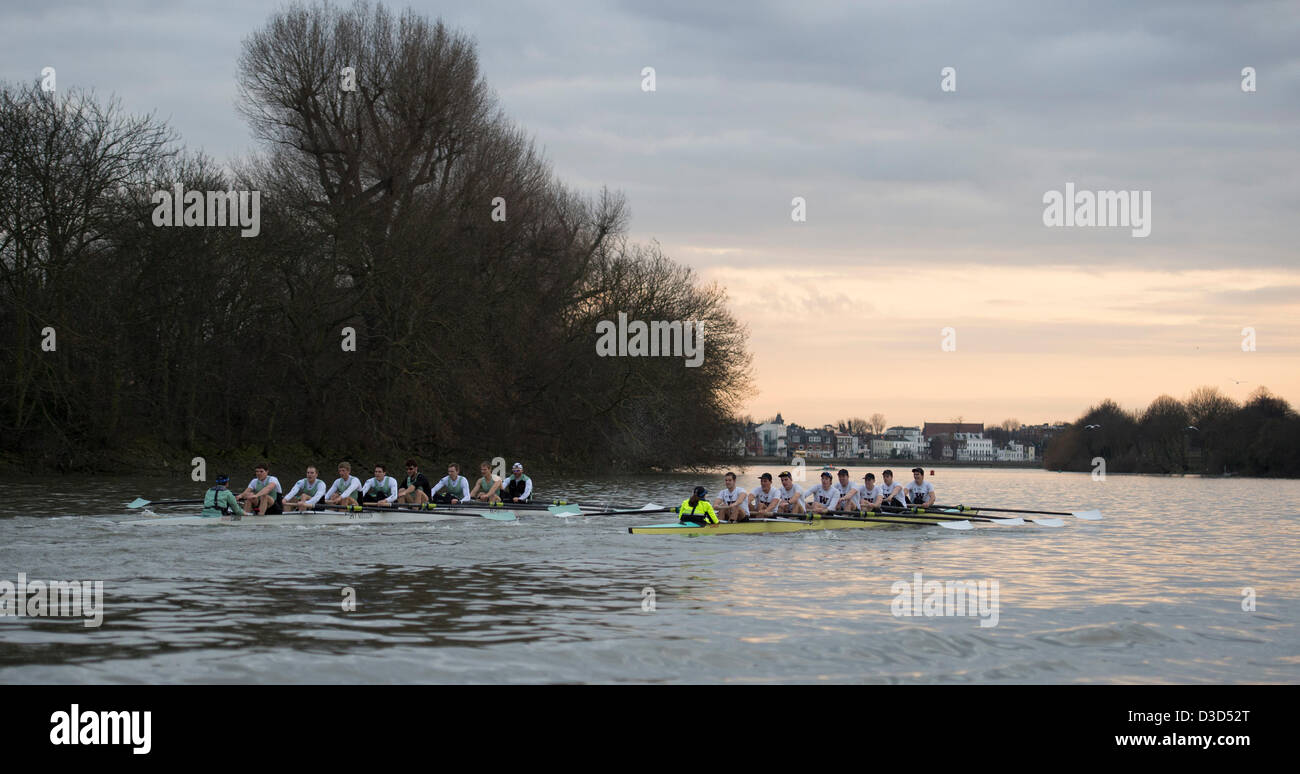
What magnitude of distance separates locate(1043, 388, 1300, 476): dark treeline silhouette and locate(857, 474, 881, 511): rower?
245 ft

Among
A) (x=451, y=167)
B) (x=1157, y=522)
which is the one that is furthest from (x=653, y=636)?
(x=451, y=167)

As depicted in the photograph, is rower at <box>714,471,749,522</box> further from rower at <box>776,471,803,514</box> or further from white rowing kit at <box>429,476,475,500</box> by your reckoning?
white rowing kit at <box>429,476,475,500</box>

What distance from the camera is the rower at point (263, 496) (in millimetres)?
20188

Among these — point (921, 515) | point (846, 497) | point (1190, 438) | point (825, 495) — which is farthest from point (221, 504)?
point (1190, 438)

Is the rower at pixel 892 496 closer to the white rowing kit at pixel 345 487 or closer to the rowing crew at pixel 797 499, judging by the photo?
the rowing crew at pixel 797 499

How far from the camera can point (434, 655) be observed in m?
8.90

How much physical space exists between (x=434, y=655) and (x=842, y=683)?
3.06 metres

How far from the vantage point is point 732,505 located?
69.4 feet

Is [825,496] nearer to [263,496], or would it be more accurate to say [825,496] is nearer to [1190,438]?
[263,496]

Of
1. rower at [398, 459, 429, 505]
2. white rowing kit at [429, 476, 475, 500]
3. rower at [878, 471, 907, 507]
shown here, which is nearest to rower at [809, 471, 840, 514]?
rower at [878, 471, 907, 507]

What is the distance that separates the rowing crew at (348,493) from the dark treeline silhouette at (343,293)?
12338 mm

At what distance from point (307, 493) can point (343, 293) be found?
1785cm
